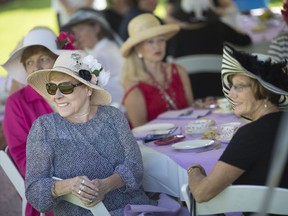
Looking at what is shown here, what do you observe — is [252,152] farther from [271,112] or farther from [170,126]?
[170,126]

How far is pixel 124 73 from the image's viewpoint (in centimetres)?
552

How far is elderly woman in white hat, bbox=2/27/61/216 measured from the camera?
4320 millimetres

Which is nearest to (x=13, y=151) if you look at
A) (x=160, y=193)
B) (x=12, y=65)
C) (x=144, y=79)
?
(x=12, y=65)

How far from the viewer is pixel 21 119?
438cm

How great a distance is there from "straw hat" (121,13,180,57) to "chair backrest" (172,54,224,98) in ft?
2.73

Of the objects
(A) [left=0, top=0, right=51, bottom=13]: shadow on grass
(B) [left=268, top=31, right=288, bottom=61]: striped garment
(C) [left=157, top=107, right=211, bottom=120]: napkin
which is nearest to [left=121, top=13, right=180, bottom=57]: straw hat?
(C) [left=157, top=107, right=211, bottom=120]: napkin

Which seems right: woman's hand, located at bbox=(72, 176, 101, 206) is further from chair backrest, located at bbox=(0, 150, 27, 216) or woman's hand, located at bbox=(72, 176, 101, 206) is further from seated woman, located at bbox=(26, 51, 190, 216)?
chair backrest, located at bbox=(0, 150, 27, 216)

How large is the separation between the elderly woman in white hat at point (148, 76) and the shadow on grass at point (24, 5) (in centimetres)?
1339

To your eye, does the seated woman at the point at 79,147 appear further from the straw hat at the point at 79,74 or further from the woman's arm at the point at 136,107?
the woman's arm at the point at 136,107

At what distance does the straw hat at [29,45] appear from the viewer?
4465 millimetres

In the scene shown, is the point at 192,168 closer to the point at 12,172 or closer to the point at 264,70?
the point at 264,70

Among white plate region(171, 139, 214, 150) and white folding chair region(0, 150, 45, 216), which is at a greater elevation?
white plate region(171, 139, 214, 150)

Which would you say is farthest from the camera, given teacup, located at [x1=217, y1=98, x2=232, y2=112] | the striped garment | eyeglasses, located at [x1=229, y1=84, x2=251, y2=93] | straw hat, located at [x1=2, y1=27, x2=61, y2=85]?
the striped garment

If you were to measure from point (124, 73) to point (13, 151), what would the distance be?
144 centimetres
